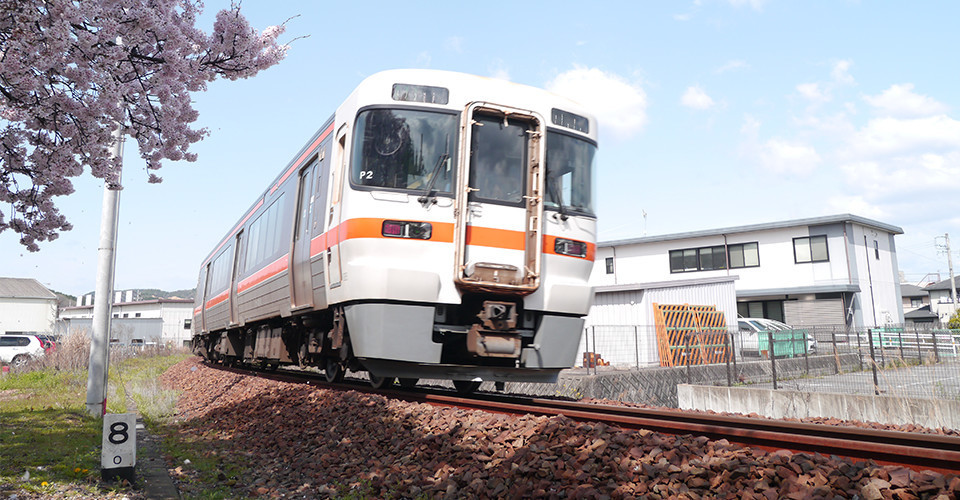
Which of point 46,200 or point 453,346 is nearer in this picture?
point 453,346

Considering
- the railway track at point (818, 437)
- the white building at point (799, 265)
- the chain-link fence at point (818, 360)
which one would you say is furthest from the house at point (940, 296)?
the railway track at point (818, 437)

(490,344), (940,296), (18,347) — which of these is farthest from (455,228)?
(940,296)

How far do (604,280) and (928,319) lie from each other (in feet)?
119

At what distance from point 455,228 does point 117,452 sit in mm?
3617

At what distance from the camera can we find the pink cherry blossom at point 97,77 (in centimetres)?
487

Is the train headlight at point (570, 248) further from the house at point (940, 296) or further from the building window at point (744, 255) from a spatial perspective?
the house at point (940, 296)

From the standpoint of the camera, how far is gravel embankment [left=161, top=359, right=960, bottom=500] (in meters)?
3.31

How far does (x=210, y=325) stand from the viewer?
18.2m

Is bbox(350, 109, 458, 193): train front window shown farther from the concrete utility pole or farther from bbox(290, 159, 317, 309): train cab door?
the concrete utility pole

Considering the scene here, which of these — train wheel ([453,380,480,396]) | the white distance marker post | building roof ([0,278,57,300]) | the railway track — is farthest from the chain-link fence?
building roof ([0,278,57,300])

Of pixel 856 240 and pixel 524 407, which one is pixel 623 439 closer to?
pixel 524 407

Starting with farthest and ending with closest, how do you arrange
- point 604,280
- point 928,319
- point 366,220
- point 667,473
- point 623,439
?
point 928,319 < point 604,280 < point 366,220 < point 623,439 < point 667,473

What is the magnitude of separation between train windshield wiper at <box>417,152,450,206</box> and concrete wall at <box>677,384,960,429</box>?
6.31 m

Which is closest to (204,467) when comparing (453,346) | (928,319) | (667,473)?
(453,346)
